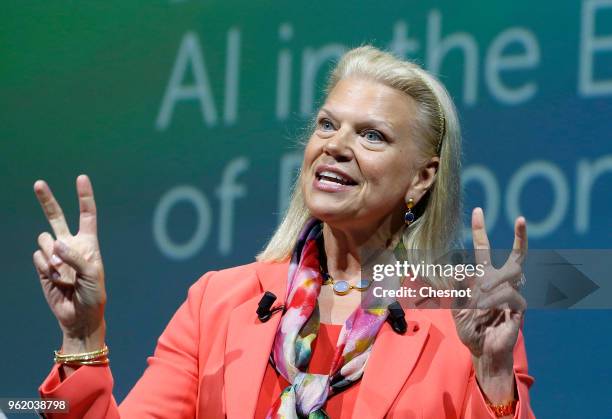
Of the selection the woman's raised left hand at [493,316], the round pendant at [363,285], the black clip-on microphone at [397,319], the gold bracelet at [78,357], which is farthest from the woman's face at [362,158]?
the gold bracelet at [78,357]

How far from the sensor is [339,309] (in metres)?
2.63

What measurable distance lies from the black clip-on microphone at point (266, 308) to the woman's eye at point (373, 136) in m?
0.46

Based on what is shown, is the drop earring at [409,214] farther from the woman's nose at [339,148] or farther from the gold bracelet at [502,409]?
the gold bracelet at [502,409]

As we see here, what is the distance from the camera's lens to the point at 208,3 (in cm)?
378

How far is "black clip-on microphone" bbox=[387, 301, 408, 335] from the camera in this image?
8.28ft

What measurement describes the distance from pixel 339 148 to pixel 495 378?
748mm

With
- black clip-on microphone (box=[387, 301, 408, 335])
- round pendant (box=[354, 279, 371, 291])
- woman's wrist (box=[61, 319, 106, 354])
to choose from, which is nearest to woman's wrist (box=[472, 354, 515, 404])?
black clip-on microphone (box=[387, 301, 408, 335])

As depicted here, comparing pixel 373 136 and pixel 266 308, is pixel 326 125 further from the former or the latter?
pixel 266 308

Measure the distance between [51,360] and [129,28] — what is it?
4.08 feet

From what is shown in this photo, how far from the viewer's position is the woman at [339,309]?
2170 mm

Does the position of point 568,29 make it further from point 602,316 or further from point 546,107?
point 602,316

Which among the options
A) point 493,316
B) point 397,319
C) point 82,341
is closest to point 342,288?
point 397,319

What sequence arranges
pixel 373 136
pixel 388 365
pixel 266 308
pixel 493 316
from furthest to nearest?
pixel 373 136
pixel 266 308
pixel 388 365
pixel 493 316

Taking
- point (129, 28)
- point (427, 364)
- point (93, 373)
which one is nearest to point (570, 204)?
point (427, 364)
